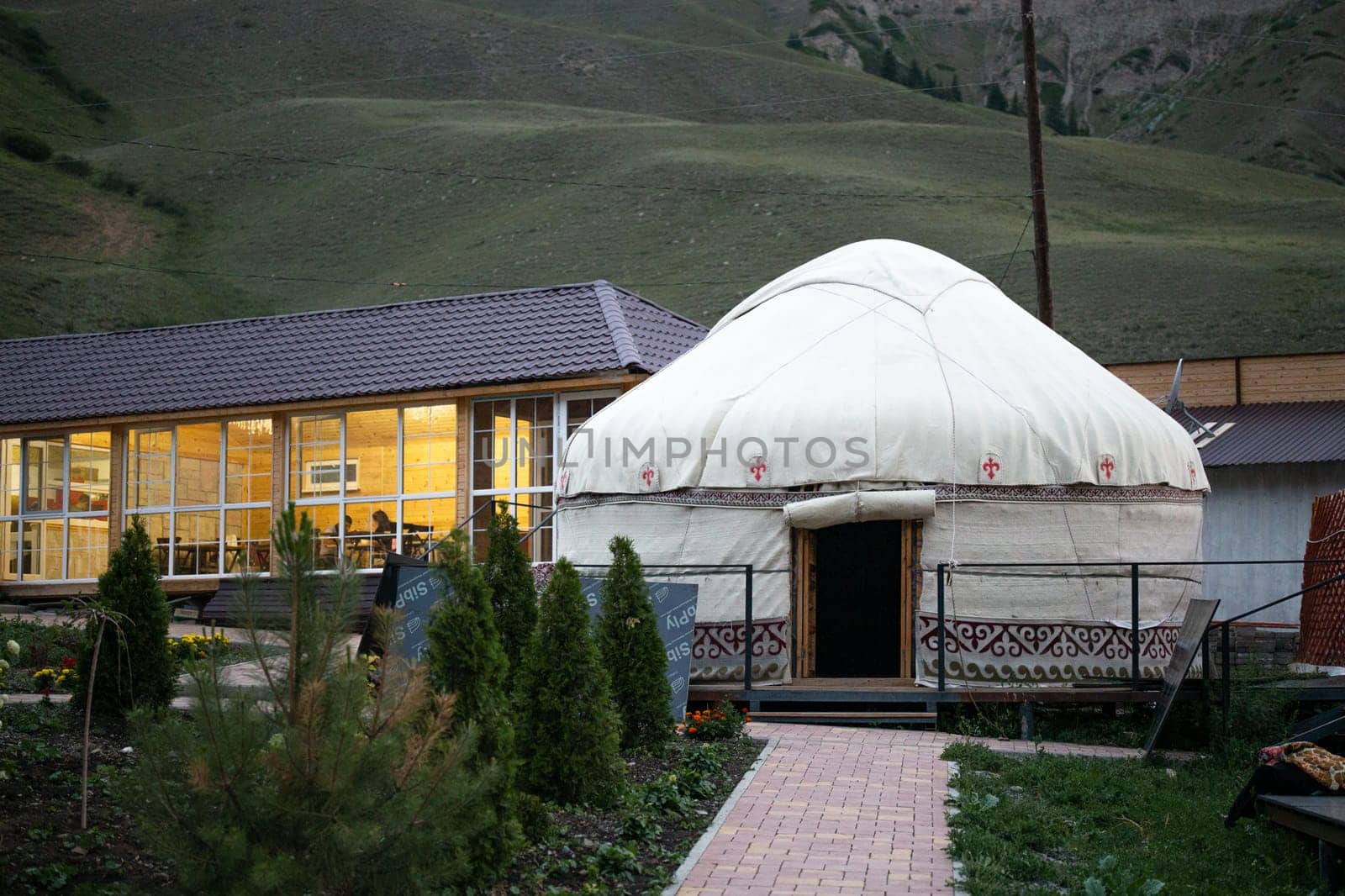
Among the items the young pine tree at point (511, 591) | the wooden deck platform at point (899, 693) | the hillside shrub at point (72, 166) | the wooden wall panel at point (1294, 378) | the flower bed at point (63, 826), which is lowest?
the wooden deck platform at point (899, 693)

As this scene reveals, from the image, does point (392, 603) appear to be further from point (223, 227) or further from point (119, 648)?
point (223, 227)

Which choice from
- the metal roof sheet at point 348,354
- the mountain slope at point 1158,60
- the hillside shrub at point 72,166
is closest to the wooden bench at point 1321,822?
the metal roof sheet at point 348,354

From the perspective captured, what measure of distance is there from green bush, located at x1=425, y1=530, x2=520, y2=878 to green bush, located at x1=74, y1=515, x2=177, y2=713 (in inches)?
127

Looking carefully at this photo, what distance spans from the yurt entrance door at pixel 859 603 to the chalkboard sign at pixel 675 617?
181 cm

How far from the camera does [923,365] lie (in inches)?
449

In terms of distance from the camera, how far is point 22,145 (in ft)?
213

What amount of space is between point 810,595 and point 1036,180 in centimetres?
748

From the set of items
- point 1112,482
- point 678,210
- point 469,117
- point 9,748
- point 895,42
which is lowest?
point 9,748

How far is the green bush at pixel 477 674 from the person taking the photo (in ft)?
17.6

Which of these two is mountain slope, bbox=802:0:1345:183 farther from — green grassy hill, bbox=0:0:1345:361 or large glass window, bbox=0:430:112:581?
large glass window, bbox=0:430:112:581

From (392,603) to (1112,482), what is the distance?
Answer: 17.3 feet

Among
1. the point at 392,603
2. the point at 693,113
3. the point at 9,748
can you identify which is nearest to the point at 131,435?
the point at 392,603

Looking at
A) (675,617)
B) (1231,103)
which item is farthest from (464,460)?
(1231,103)

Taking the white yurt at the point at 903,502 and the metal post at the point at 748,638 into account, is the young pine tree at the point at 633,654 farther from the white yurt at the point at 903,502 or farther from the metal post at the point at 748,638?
the white yurt at the point at 903,502
